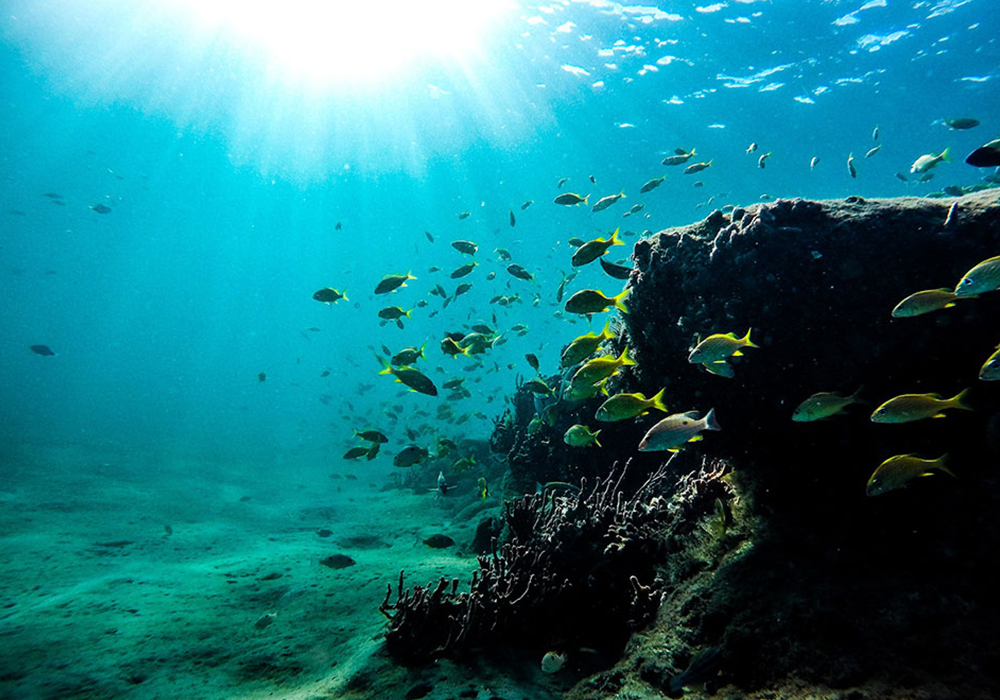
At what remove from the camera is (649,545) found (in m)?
4.01

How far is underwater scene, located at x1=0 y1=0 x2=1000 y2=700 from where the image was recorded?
274cm

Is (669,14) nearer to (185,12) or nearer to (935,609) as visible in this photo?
(935,609)

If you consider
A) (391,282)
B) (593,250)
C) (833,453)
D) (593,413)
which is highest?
(391,282)

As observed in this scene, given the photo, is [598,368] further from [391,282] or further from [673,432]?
[391,282]

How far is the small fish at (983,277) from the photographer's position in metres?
2.48

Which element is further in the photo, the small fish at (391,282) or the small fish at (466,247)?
the small fish at (466,247)

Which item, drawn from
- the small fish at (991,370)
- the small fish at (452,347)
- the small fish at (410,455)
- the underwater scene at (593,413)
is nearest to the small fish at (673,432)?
the underwater scene at (593,413)

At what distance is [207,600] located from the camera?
16.8 feet

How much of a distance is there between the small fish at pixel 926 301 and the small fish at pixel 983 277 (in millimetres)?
84

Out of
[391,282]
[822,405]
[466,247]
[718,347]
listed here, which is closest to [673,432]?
[718,347]

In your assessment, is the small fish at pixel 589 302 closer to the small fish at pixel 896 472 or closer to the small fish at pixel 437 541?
the small fish at pixel 896 472

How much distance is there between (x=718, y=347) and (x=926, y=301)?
1.21 metres

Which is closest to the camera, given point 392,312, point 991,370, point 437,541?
point 991,370

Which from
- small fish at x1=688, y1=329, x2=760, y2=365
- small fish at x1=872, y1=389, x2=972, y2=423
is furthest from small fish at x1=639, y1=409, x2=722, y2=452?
small fish at x1=872, y1=389, x2=972, y2=423
